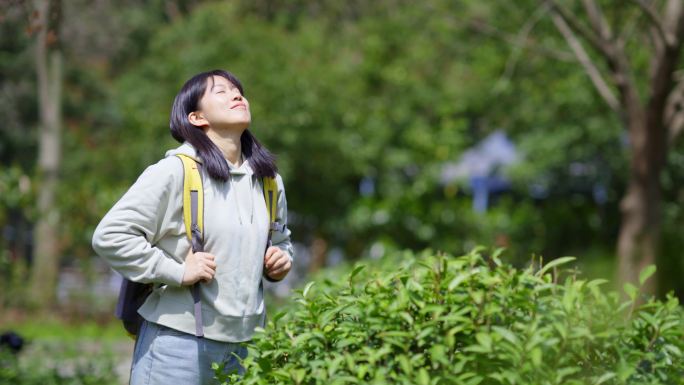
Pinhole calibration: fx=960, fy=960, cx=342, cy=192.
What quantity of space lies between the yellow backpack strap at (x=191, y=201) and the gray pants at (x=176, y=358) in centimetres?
37

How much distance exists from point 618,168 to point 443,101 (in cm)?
365

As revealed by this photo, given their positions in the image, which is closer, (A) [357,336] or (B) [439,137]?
(A) [357,336]

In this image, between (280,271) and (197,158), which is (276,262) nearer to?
(280,271)

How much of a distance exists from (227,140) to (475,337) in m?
1.38

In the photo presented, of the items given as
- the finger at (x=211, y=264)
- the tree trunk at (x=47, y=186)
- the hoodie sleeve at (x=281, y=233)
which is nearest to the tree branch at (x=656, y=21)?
the hoodie sleeve at (x=281, y=233)

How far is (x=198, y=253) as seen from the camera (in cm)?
335

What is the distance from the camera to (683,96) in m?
10.3

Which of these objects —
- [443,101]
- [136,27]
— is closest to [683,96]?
[443,101]

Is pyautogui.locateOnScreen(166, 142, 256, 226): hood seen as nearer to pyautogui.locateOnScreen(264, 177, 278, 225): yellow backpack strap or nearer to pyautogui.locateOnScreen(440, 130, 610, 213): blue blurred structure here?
pyautogui.locateOnScreen(264, 177, 278, 225): yellow backpack strap

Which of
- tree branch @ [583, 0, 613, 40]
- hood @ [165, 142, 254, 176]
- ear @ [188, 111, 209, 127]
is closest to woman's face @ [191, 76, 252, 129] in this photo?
ear @ [188, 111, 209, 127]

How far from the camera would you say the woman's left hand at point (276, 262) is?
358cm

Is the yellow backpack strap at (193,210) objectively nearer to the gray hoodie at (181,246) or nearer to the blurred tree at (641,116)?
the gray hoodie at (181,246)

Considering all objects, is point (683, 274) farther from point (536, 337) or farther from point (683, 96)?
point (536, 337)

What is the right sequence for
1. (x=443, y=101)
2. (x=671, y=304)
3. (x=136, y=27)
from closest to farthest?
(x=671, y=304) → (x=443, y=101) → (x=136, y=27)
